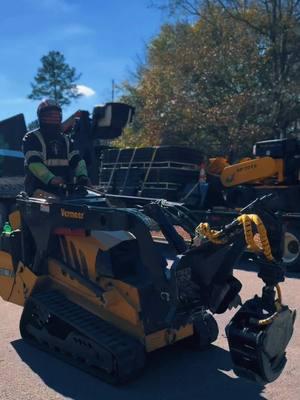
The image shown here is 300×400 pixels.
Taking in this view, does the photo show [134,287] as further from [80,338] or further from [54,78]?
[54,78]

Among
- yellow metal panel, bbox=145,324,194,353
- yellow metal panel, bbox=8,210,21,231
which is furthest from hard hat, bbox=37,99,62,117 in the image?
yellow metal panel, bbox=145,324,194,353

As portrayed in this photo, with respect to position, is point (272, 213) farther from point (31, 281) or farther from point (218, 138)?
point (218, 138)

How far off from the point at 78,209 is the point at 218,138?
64.2 ft

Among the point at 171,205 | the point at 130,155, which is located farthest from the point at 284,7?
the point at 171,205

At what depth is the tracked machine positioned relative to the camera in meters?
3.71

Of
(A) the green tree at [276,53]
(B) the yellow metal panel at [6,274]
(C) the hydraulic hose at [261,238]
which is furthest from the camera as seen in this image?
(A) the green tree at [276,53]

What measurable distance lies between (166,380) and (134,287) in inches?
31.0

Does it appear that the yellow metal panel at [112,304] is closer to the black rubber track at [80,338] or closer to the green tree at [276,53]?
the black rubber track at [80,338]

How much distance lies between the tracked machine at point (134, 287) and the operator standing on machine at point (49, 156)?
46 cm

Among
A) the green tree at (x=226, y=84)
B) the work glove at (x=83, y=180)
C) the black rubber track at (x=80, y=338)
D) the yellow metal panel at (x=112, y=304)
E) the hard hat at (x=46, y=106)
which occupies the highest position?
the green tree at (x=226, y=84)

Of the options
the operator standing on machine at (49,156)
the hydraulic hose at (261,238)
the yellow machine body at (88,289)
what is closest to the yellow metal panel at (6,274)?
the yellow machine body at (88,289)

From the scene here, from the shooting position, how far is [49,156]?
600 cm

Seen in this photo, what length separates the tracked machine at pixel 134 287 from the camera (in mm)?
3711

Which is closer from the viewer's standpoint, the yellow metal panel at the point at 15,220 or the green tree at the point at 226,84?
the yellow metal panel at the point at 15,220
